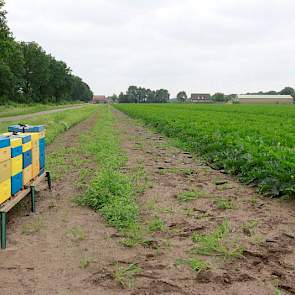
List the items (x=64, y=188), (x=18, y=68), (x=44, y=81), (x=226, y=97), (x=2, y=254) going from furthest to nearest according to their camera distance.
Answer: (x=226, y=97), (x=44, y=81), (x=18, y=68), (x=64, y=188), (x=2, y=254)

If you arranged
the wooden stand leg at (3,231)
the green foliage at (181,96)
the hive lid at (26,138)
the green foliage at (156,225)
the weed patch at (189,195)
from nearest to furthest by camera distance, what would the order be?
1. the wooden stand leg at (3,231)
2. the green foliage at (156,225)
3. the hive lid at (26,138)
4. the weed patch at (189,195)
5. the green foliage at (181,96)

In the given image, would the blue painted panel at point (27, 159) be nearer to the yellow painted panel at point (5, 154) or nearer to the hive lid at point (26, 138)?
the hive lid at point (26, 138)

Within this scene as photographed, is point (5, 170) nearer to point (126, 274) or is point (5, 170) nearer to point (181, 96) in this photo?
point (126, 274)

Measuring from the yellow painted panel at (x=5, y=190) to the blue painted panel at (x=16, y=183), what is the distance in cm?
16

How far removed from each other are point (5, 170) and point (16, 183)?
60cm

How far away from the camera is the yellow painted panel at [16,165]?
5916 millimetres

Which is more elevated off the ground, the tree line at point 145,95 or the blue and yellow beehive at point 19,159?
the tree line at point 145,95

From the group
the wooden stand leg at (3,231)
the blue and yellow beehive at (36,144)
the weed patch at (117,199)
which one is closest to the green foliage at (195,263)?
the weed patch at (117,199)

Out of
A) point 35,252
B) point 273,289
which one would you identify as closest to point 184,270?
point 273,289

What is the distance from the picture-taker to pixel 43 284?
13.6 feet

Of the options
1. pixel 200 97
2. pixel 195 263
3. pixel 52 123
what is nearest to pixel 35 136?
pixel 195 263

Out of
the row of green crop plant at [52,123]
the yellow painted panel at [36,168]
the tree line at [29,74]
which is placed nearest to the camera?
the yellow painted panel at [36,168]

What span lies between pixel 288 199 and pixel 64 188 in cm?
441

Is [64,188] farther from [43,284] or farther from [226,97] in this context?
[226,97]
